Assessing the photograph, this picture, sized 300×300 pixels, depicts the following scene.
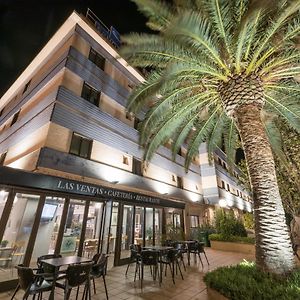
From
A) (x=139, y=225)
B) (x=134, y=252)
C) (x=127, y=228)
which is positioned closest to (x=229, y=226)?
(x=139, y=225)

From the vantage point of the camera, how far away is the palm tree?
4863 millimetres

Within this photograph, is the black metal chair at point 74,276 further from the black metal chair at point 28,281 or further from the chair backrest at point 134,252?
the chair backrest at point 134,252

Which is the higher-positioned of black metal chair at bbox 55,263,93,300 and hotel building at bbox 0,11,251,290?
hotel building at bbox 0,11,251,290

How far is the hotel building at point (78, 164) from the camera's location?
7.35 metres

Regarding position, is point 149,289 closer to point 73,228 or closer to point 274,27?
point 73,228

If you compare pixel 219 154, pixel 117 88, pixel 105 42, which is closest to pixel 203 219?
pixel 219 154

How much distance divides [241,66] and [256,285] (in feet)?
18.8

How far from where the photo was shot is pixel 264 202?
16.7 ft

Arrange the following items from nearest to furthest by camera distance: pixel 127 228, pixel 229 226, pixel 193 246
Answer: pixel 193 246
pixel 127 228
pixel 229 226

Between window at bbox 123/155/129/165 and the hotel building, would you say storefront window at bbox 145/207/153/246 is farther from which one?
window at bbox 123/155/129/165

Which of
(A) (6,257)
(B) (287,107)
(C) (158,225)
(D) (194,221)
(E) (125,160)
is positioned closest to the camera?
(A) (6,257)

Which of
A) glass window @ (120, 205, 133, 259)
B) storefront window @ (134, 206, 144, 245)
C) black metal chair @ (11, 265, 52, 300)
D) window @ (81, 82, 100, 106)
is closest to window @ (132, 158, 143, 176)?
storefront window @ (134, 206, 144, 245)

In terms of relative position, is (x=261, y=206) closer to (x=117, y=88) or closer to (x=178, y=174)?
(x=117, y=88)

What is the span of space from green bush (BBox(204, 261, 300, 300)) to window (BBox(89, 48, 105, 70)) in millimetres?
13029
